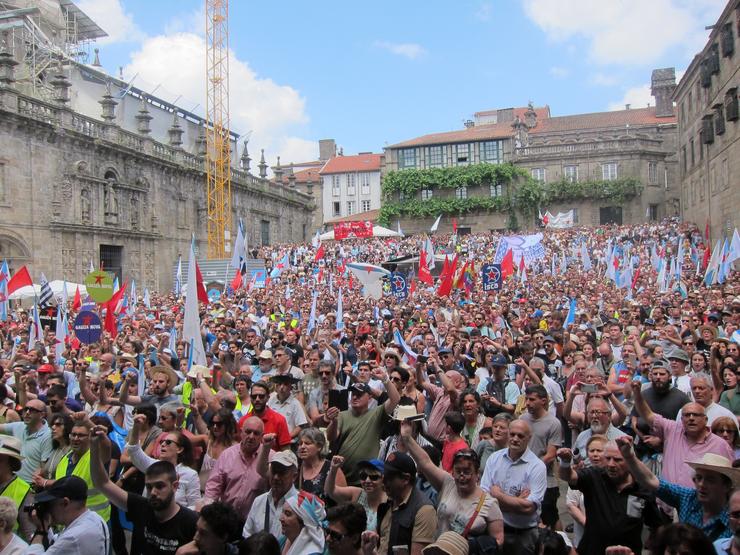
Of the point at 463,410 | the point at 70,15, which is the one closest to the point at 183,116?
the point at 70,15

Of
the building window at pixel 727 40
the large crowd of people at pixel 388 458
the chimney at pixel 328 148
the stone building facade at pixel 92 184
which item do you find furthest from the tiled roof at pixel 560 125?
the large crowd of people at pixel 388 458

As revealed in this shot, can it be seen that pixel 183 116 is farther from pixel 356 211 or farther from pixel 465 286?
pixel 465 286

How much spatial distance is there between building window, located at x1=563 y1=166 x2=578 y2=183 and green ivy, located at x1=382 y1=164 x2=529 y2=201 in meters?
2.89

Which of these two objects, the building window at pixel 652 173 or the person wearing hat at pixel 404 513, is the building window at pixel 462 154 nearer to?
the building window at pixel 652 173

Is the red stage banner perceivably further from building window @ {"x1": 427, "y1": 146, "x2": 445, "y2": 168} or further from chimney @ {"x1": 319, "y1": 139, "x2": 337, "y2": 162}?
chimney @ {"x1": 319, "y1": 139, "x2": 337, "y2": 162}

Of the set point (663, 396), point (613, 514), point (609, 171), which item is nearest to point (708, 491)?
point (613, 514)

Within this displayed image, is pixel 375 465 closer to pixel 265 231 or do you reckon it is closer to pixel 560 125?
pixel 265 231

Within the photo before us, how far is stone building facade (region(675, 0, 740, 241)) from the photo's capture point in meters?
27.4

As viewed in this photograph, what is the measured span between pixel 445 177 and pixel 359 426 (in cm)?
5107

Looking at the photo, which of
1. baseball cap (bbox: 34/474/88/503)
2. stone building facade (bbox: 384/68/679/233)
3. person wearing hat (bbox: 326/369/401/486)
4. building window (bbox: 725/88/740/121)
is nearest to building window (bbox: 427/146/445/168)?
stone building facade (bbox: 384/68/679/233)

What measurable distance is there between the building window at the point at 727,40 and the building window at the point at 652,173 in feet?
84.0

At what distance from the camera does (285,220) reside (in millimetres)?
49125

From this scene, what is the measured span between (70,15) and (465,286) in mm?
31683

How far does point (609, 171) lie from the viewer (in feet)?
175
